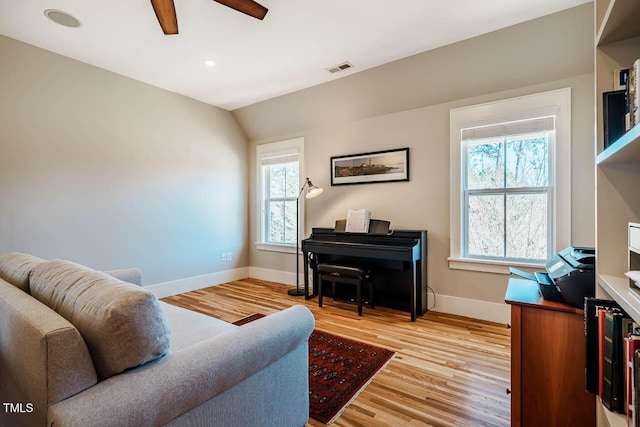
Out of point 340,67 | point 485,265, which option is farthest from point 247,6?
point 485,265

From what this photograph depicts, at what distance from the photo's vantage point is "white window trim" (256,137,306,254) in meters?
4.49

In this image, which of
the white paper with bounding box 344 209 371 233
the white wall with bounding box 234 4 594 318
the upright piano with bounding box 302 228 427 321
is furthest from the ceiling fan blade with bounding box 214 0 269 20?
the upright piano with bounding box 302 228 427 321

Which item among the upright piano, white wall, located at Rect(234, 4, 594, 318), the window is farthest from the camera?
the upright piano

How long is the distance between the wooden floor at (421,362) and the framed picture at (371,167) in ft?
5.14

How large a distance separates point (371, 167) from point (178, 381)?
10.7 ft

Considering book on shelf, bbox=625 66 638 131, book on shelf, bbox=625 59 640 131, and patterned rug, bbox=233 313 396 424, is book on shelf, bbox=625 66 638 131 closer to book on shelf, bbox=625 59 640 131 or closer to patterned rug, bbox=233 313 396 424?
book on shelf, bbox=625 59 640 131

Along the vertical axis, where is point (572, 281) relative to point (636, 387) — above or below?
above

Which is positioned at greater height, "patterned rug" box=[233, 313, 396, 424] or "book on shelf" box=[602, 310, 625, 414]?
"book on shelf" box=[602, 310, 625, 414]

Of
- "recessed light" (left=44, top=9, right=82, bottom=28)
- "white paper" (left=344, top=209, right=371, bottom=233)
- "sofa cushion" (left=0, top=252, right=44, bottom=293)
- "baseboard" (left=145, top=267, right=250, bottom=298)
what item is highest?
"recessed light" (left=44, top=9, right=82, bottom=28)

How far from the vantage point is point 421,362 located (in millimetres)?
2258

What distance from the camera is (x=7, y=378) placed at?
1097 millimetres

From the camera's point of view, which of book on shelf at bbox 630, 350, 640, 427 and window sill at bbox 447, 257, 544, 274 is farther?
window sill at bbox 447, 257, 544, 274

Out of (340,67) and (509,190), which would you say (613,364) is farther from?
(340,67)

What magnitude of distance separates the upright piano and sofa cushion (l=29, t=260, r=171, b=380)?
2.52 meters
